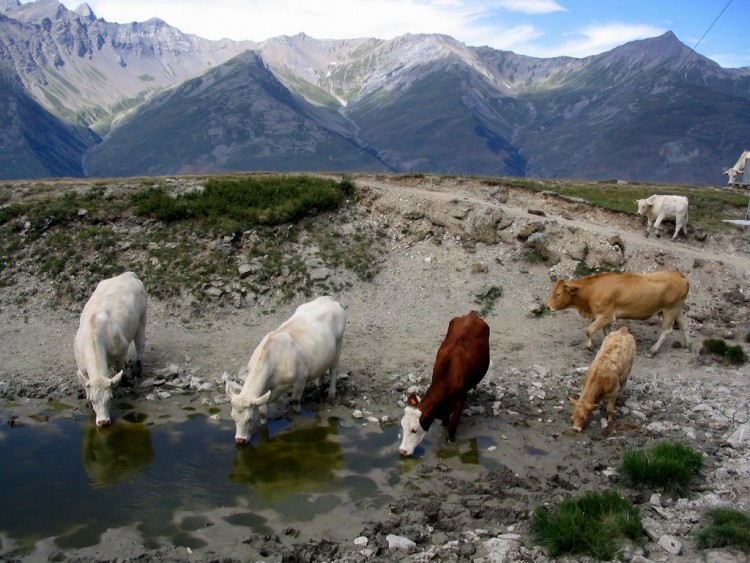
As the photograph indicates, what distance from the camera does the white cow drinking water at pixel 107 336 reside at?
12.1 metres

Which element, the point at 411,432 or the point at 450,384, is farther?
the point at 450,384

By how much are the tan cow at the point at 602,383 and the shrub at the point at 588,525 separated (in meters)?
3.19

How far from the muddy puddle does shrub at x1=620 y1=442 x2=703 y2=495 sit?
1419 millimetres

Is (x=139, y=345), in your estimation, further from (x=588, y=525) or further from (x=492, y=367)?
(x=588, y=525)

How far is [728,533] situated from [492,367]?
806 centimetres

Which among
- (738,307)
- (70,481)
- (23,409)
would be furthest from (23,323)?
(738,307)

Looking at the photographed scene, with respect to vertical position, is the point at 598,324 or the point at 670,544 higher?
the point at 598,324

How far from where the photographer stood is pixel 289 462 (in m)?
11.1

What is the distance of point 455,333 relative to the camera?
1308 centimetres

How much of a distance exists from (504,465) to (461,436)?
1.32 metres

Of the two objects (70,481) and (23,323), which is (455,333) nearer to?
(70,481)

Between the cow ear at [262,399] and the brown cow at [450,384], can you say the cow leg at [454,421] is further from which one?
the cow ear at [262,399]

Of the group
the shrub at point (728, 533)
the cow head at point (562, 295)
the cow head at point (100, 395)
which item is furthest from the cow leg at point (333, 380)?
the shrub at point (728, 533)

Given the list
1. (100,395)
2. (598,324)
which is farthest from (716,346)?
(100,395)
